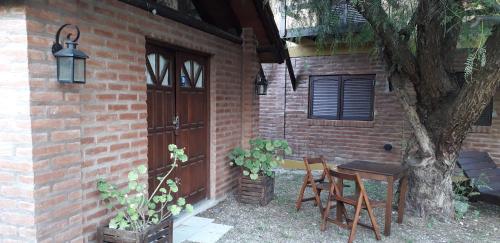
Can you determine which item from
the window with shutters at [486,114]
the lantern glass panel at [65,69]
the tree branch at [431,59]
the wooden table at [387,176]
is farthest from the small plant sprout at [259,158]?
the window with shutters at [486,114]

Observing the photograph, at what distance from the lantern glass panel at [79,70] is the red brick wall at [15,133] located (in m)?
0.29

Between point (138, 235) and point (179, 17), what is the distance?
2285 mm

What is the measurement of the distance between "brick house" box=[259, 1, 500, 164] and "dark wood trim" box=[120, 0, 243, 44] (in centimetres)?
217

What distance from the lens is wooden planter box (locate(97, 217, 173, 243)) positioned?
2.61 metres

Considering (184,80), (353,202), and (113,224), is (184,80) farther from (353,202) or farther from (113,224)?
(353,202)

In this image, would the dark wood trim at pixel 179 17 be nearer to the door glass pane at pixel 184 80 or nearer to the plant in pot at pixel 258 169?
the door glass pane at pixel 184 80

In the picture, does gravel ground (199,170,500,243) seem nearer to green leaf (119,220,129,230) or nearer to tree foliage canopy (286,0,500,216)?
tree foliage canopy (286,0,500,216)

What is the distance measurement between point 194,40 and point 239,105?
150 cm

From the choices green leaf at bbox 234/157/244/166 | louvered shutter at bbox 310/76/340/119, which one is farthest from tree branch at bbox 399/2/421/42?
louvered shutter at bbox 310/76/340/119

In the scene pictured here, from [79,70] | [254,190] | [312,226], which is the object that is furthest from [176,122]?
[312,226]

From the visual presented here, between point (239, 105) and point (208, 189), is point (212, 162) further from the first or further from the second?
point (239, 105)

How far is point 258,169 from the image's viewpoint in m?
4.86

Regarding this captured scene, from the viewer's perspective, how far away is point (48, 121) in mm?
2252

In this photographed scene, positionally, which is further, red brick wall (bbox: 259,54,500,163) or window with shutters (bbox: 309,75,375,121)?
window with shutters (bbox: 309,75,375,121)
